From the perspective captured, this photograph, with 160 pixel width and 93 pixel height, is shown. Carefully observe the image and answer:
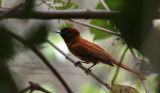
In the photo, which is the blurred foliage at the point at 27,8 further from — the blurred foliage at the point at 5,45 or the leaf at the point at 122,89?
the leaf at the point at 122,89

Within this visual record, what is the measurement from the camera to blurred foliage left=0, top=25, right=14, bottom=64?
38 cm

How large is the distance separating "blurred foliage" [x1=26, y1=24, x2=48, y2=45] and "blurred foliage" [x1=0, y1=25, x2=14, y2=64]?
0.10ft

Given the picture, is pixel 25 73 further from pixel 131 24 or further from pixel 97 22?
pixel 97 22

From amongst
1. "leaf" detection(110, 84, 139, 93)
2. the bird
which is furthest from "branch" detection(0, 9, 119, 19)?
the bird

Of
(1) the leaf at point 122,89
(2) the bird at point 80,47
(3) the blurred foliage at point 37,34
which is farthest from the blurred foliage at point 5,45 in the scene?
(2) the bird at point 80,47

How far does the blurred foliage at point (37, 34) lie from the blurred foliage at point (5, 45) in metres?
0.03

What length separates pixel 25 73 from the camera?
43 centimetres

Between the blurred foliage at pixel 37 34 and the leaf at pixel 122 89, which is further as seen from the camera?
the leaf at pixel 122 89

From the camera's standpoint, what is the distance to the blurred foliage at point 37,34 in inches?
15.5

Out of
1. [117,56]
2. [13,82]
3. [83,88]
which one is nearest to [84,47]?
[83,88]

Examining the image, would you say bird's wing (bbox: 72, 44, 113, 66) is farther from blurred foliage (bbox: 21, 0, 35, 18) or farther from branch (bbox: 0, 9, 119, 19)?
blurred foliage (bbox: 21, 0, 35, 18)

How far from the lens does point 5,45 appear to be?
1.26 feet

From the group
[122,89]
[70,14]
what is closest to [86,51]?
[122,89]

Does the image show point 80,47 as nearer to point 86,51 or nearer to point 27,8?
point 86,51
